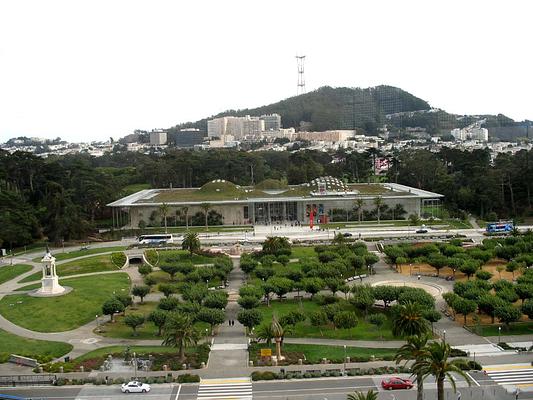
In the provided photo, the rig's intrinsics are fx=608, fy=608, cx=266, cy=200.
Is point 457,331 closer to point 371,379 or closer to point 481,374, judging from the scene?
point 481,374

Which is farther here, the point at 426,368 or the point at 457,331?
the point at 457,331

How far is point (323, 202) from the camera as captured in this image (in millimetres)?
85500

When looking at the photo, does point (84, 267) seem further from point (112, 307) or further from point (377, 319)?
point (377, 319)

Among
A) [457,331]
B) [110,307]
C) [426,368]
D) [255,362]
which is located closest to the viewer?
[426,368]

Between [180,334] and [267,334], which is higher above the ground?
[180,334]

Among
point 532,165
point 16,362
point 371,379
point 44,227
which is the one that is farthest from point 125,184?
point 371,379

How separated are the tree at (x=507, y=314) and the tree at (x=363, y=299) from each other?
27.9ft

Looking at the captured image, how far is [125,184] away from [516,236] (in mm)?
76877

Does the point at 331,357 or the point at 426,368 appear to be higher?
the point at 426,368

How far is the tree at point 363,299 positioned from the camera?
1715 inches

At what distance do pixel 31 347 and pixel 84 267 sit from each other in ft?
77.1

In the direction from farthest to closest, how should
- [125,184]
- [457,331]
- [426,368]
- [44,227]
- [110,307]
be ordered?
[125,184]
[44,227]
[110,307]
[457,331]
[426,368]

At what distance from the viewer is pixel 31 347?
3919 centimetres

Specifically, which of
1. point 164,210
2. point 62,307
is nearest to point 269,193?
point 164,210
